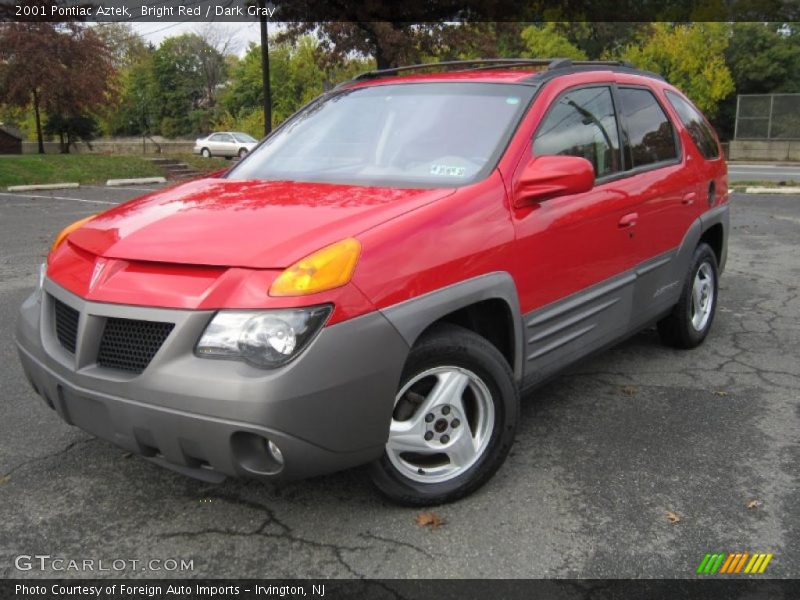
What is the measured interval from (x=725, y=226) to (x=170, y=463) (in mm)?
4244

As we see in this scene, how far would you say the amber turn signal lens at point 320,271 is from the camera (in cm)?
241

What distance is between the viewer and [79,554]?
264 cm

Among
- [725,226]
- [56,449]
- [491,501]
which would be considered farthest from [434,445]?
[725,226]

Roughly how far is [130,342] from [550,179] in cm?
178

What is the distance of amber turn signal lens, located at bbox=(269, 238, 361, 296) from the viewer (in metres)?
2.41

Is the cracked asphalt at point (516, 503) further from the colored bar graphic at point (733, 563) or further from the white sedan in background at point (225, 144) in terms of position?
the white sedan in background at point (225, 144)

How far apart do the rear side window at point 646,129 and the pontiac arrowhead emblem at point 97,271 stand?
2.78 m

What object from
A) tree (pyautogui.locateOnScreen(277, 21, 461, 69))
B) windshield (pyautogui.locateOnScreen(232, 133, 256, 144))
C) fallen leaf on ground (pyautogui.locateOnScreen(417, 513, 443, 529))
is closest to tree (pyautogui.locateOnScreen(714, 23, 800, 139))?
windshield (pyautogui.locateOnScreen(232, 133, 256, 144))

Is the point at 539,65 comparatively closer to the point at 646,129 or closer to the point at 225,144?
the point at 646,129

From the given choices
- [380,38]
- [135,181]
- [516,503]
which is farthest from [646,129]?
[135,181]

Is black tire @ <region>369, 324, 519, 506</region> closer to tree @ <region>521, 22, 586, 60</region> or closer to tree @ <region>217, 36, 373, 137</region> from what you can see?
tree @ <region>217, 36, 373, 137</region>

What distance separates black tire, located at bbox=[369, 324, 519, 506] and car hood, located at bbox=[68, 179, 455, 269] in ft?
1.68

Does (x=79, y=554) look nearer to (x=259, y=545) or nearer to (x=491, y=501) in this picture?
(x=259, y=545)

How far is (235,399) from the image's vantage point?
2336mm
